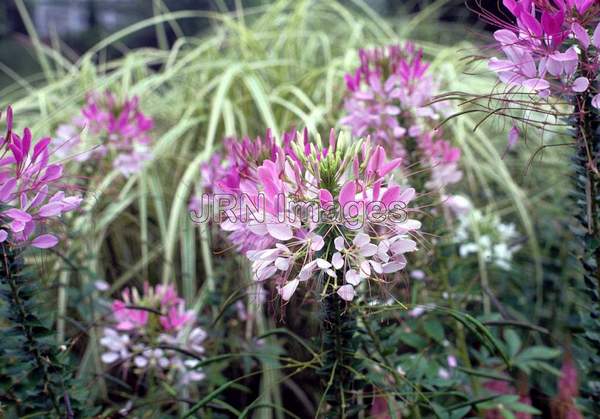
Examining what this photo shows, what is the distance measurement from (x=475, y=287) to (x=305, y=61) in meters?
1.27

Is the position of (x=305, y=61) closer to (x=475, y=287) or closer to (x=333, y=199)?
(x=475, y=287)

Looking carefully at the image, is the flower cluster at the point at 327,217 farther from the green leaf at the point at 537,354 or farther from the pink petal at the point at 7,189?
the green leaf at the point at 537,354

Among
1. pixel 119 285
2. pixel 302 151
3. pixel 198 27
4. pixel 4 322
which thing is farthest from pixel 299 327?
pixel 198 27

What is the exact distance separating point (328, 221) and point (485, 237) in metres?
0.94

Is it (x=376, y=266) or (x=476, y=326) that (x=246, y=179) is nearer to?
(x=376, y=266)

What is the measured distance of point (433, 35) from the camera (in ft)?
11.0

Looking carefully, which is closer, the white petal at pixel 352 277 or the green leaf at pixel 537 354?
the white petal at pixel 352 277

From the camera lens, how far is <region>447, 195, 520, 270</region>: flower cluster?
1350 millimetres

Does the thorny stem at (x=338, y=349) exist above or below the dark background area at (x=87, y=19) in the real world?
below

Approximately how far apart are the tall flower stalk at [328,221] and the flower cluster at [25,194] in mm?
199

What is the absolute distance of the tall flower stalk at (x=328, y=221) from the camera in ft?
1.86

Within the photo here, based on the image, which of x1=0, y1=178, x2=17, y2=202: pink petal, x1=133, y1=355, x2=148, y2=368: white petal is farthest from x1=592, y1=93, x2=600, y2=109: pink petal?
x1=133, y1=355, x2=148, y2=368: white petal

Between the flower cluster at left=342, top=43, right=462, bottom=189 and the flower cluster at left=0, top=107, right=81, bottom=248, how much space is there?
1.67 ft

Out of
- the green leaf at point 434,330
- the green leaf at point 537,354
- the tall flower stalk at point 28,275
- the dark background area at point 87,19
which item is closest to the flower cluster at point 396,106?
the green leaf at point 434,330
